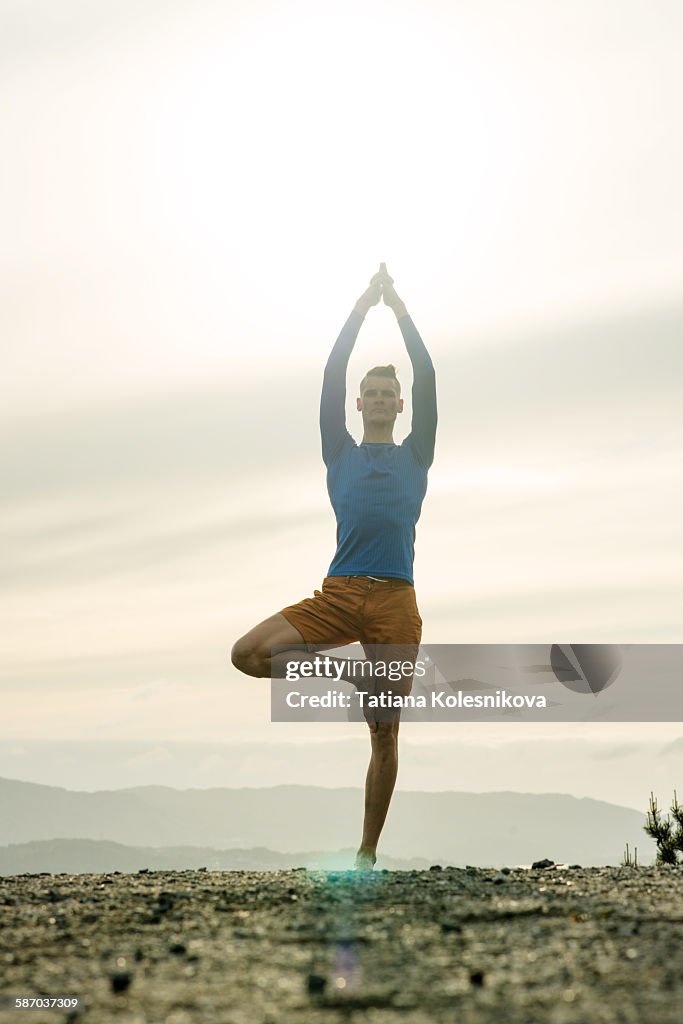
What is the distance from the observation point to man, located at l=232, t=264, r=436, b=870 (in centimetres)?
870

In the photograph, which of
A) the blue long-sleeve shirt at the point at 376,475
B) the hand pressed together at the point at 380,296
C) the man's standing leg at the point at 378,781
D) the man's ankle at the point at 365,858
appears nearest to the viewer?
the man's ankle at the point at 365,858

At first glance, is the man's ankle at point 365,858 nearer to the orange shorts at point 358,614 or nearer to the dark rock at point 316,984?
the orange shorts at point 358,614

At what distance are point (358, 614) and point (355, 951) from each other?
388 centimetres

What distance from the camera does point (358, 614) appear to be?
8836 mm

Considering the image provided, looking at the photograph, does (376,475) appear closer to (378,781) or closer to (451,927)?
(378,781)

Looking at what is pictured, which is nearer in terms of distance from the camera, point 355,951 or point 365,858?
point 355,951

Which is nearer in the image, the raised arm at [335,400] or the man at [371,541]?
the man at [371,541]

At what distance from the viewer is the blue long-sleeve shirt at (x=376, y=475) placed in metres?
8.97

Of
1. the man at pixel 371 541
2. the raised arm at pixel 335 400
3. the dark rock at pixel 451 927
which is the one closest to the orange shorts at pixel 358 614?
the man at pixel 371 541

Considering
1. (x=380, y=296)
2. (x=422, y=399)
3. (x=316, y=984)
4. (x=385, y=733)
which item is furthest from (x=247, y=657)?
(x=316, y=984)

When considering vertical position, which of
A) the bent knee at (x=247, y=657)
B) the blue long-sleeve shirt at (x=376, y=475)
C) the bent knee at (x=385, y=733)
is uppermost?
the blue long-sleeve shirt at (x=376, y=475)

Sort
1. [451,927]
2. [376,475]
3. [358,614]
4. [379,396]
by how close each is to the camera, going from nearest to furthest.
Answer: [451,927] < [358,614] < [376,475] < [379,396]

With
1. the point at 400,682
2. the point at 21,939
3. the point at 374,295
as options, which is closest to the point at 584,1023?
the point at 21,939

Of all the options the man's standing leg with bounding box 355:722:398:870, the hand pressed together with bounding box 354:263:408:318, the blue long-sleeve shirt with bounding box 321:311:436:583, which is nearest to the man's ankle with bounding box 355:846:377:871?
the man's standing leg with bounding box 355:722:398:870
